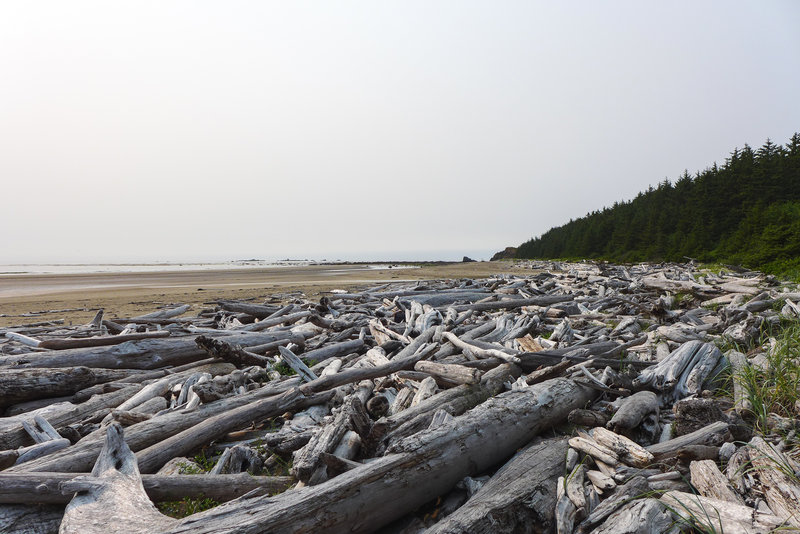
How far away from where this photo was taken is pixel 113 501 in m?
2.99

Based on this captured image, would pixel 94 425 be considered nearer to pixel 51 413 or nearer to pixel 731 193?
pixel 51 413

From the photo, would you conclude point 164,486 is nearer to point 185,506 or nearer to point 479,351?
point 185,506

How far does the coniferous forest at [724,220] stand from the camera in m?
23.9

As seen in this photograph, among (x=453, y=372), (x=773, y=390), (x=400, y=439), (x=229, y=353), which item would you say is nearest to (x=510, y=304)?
(x=453, y=372)

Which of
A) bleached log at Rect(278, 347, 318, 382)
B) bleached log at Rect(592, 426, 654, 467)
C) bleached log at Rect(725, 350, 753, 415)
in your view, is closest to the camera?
bleached log at Rect(592, 426, 654, 467)

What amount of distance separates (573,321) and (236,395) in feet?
25.2

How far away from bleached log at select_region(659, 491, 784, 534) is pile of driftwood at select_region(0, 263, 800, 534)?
0.01 m

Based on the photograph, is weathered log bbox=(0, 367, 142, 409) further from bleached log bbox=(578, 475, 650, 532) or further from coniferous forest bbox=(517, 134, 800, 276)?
coniferous forest bbox=(517, 134, 800, 276)

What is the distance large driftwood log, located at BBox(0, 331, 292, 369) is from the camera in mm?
6594

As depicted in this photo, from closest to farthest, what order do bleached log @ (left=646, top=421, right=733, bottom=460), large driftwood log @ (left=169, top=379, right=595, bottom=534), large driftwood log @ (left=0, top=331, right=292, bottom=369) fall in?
large driftwood log @ (left=169, top=379, right=595, bottom=534) → bleached log @ (left=646, top=421, right=733, bottom=460) → large driftwood log @ (left=0, top=331, right=292, bottom=369)

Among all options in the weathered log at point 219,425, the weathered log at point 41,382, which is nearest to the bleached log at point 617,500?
the weathered log at point 219,425

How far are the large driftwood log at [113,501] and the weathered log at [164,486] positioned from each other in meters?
0.15

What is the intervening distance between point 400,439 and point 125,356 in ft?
19.2

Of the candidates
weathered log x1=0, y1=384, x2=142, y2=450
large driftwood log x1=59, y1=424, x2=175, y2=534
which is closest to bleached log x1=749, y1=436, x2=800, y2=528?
large driftwood log x1=59, y1=424, x2=175, y2=534
